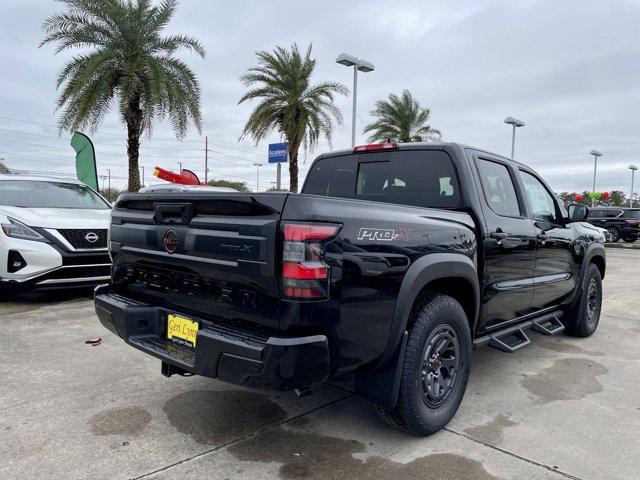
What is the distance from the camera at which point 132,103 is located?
15.6 m

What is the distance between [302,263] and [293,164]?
1897cm

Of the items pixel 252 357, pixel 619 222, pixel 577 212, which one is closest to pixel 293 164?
pixel 619 222

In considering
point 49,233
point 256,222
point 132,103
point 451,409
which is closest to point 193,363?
point 256,222

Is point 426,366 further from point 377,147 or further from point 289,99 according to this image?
point 289,99

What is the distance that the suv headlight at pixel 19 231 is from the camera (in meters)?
5.83

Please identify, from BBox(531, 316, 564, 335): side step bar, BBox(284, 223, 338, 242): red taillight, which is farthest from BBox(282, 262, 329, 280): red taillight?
BBox(531, 316, 564, 335): side step bar

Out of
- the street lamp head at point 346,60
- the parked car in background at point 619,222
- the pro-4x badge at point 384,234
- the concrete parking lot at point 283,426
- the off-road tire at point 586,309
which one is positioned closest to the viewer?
the pro-4x badge at point 384,234

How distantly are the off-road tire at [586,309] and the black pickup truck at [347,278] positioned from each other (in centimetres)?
156

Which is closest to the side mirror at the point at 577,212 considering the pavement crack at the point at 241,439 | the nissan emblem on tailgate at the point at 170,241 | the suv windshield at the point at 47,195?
the pavement crack at the point at 241,439

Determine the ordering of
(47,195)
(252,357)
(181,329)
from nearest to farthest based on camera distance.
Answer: (252,357), (181,329), (47,195)

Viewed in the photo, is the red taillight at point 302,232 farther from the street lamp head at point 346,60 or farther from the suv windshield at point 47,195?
the street lamp head at point 346,60

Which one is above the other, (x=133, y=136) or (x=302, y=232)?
(x=133, y=136)

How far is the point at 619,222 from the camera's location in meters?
23.0

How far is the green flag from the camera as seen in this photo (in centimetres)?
1540
